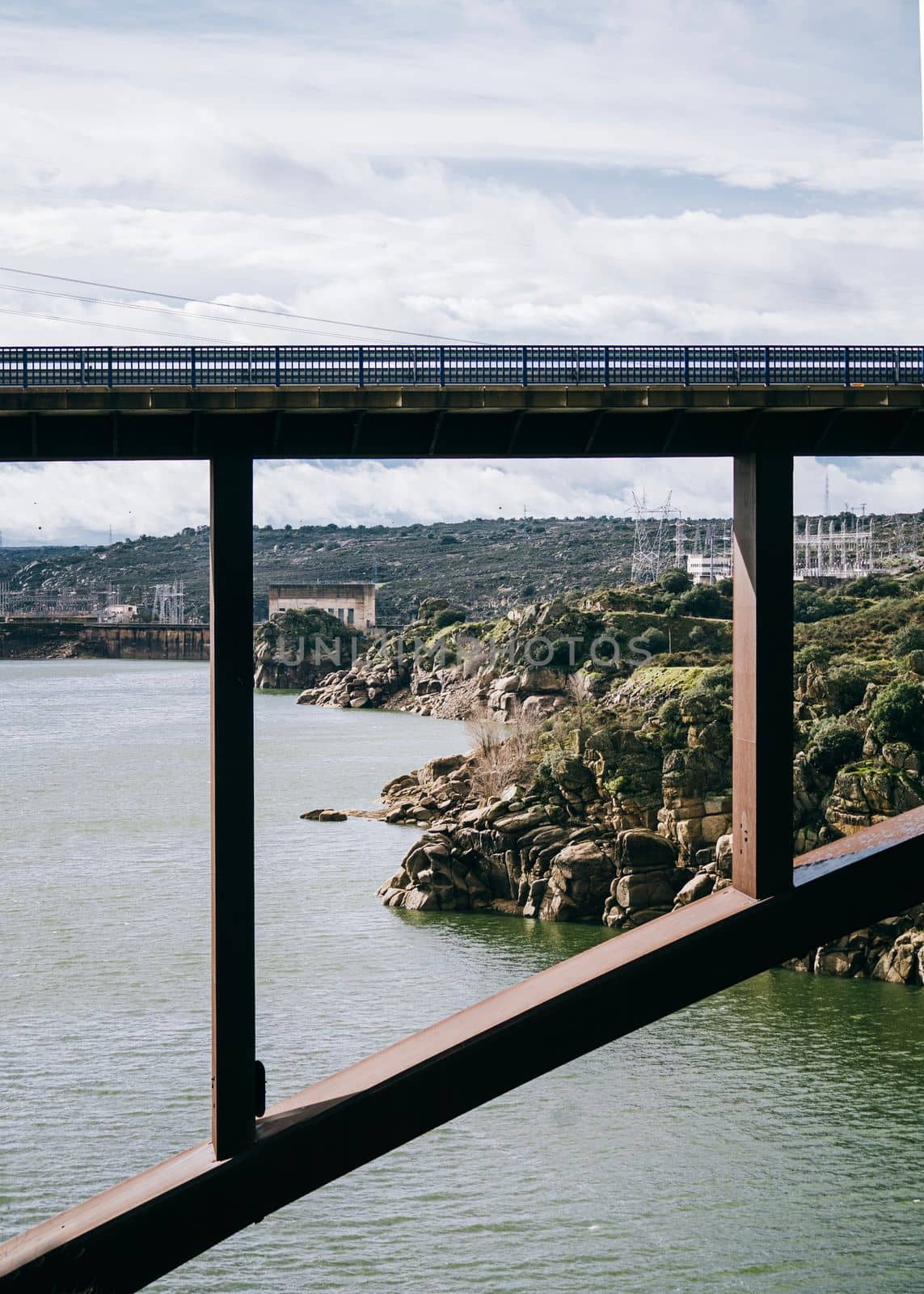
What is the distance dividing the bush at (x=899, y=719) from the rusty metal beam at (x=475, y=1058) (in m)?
29.7

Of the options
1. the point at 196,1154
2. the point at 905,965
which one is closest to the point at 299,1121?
the point at 196,1154

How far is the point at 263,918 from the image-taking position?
4416 cm

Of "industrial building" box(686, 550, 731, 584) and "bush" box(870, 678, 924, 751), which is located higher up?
"industrial building" box(686, 550, 731, 584)

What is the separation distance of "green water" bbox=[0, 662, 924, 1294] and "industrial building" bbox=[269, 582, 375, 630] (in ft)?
355

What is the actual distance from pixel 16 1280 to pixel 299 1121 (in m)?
2.60

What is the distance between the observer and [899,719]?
4272 cm

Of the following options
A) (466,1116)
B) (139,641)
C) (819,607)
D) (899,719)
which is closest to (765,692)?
(466,1116)

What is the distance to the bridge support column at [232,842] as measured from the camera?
42.6 feet

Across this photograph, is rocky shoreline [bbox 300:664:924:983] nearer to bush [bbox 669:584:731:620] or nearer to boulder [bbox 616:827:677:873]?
boulder [bbox 616:827:677:873]

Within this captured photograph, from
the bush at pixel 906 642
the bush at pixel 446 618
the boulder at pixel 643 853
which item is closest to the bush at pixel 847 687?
the bush at pixel 906 642

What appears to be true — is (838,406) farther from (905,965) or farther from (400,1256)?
(905,965)

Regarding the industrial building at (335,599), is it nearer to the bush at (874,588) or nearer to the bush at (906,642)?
the bush at (874,588)

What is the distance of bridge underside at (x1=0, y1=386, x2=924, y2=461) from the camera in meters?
13.7

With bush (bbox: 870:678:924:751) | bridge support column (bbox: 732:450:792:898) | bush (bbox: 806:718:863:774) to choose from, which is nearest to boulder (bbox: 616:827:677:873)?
bush (bbox: 806:718:863:774)
